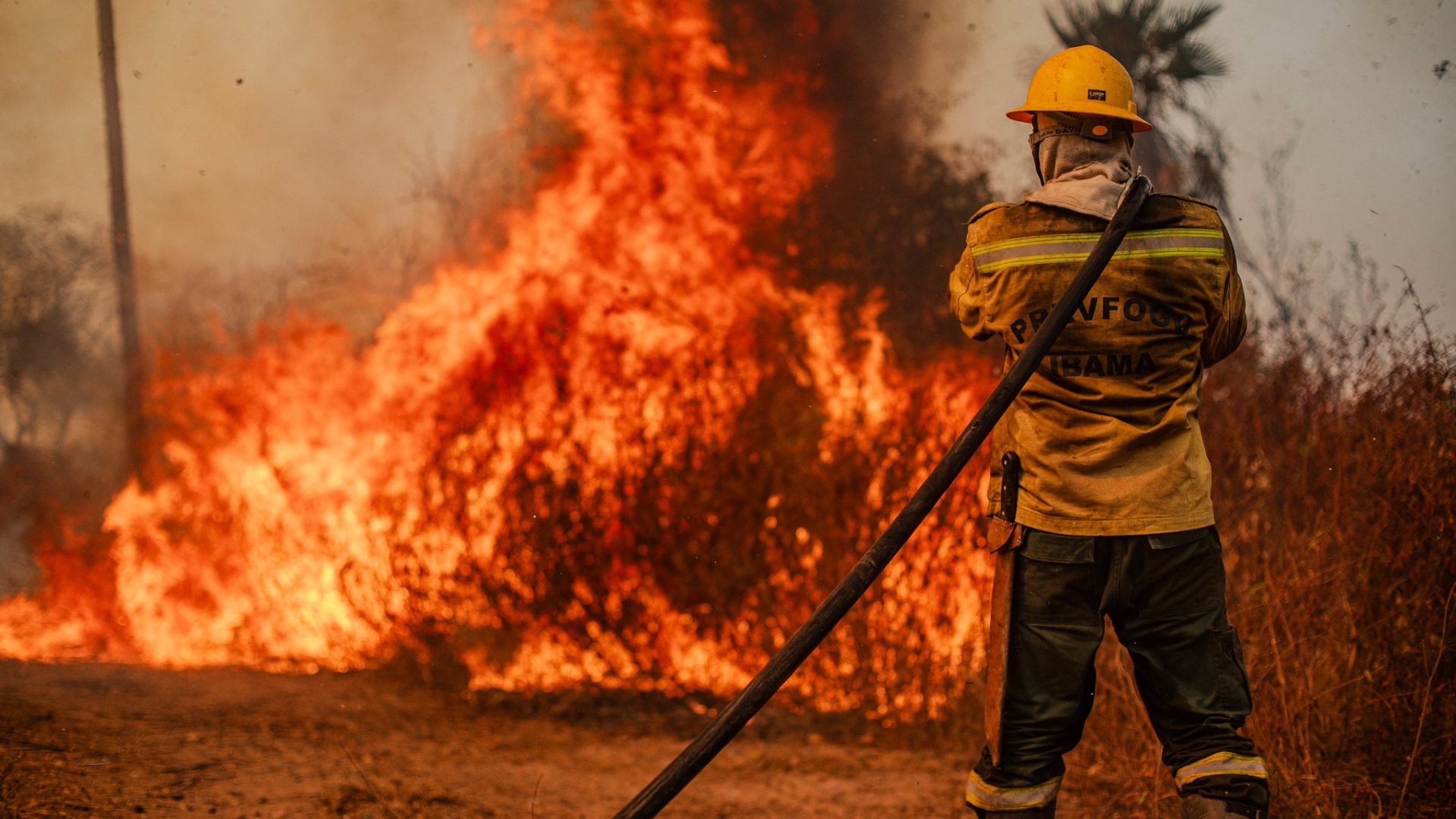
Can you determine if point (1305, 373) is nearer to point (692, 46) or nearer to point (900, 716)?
point (900, 716)

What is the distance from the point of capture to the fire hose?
2477mm

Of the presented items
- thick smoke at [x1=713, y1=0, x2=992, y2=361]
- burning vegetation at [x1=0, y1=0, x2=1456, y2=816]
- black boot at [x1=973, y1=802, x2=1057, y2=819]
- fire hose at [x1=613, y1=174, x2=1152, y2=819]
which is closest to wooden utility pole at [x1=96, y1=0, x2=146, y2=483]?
burning vegetation at [x1=0, y1=0, x2=1456, y2=816]

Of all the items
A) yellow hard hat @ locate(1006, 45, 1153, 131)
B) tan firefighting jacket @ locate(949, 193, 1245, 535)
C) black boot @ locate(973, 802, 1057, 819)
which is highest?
yellow hard hat @ locate(1006, 45, 1153, 131)

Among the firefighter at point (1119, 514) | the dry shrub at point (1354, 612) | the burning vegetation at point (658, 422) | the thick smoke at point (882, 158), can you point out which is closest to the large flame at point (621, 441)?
the burning vegetation at point (658, 422)

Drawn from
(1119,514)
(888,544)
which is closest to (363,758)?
(888,544)

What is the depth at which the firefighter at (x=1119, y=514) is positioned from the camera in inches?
98.9

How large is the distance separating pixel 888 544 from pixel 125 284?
6.79 meters

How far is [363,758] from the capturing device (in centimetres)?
473

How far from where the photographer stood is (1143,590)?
254cm

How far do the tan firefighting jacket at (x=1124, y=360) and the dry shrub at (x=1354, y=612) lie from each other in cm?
174

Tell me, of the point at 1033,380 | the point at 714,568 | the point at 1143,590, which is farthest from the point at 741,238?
the point at 1143,590

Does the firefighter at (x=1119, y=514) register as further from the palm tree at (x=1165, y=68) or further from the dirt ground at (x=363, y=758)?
the palm tree at (x=1165, y=68)

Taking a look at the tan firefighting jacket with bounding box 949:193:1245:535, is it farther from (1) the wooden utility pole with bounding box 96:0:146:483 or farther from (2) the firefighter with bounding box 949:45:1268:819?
(1) the wooden utility pole with bounding box 96:0:146:483

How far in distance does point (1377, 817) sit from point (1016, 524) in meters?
2.05
